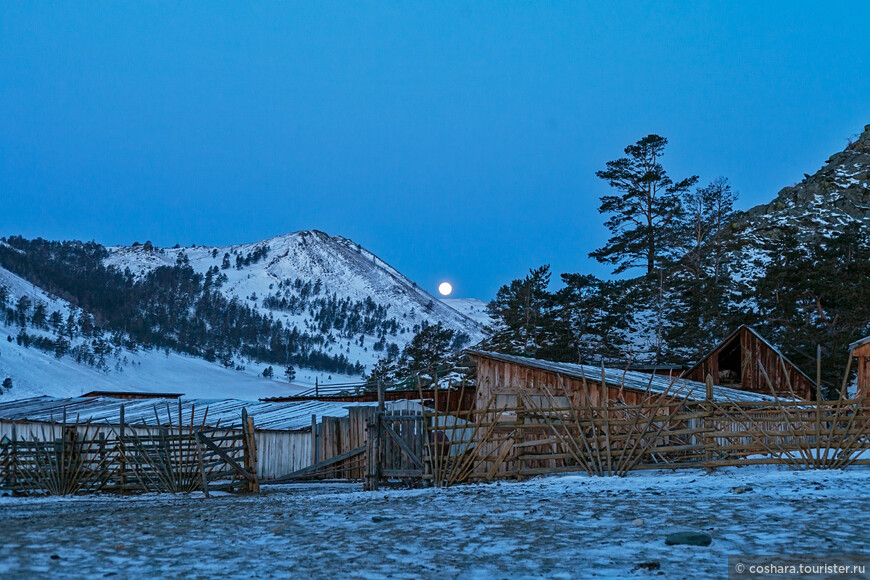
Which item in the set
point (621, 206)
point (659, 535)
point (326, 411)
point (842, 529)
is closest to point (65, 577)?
point (659, 535)

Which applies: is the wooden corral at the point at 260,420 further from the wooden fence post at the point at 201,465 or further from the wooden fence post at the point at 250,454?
the wooden fence post at the point at 250,454

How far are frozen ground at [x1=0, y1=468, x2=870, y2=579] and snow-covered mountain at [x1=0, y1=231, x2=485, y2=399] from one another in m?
68.3

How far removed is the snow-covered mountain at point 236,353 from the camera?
87.4m

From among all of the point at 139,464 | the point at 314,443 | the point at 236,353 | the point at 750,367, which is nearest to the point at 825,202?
the point at 750,367

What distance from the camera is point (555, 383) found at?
23734 mm

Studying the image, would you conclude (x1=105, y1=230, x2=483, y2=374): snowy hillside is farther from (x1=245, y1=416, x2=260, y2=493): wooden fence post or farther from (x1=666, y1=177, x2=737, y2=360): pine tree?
(x1=245, y1=416, x2=260, y2=493): wooden fence post

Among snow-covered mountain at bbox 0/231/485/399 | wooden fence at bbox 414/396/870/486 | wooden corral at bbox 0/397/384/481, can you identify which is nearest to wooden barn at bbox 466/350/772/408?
wooden corral at bbox 0/397/384/481

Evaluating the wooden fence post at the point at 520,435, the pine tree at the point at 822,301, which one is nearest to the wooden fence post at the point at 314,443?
the wooden fence post at the point at 520,435

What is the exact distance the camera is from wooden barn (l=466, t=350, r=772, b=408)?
2162 centimetres

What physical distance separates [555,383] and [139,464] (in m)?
11.8

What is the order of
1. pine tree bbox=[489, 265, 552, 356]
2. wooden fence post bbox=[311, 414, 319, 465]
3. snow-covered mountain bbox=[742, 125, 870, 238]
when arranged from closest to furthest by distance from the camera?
wooden fence post bbox=[311, 414, 319, 465] < pine tree bbox=[489, 265, 552, 356] < snow-covered mountain bbox=[742, 125, 870, 238]

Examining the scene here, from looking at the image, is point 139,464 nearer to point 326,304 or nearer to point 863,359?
point 863,359

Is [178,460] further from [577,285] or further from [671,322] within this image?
[671,322]

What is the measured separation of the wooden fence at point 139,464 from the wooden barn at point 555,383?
752 cm
